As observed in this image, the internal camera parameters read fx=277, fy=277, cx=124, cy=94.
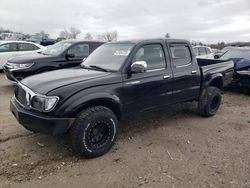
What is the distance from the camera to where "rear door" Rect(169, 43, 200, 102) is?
543 centimetres

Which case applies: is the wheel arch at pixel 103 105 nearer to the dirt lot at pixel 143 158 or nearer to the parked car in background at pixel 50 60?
A: the dirt lot at pixel 143 158

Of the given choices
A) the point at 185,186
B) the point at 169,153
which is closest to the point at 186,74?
the point at 169,153

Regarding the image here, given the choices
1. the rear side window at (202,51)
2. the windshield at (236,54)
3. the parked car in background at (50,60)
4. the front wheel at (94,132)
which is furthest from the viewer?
the rear side window at (202,51)

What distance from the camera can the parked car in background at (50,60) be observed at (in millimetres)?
8078

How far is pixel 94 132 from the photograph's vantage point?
4.18 meters

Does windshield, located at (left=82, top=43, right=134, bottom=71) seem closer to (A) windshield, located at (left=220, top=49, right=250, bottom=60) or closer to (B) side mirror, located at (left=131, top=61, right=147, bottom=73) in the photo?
(B) side mirror, located at (left=131, top=61, right=147, bottom=73)

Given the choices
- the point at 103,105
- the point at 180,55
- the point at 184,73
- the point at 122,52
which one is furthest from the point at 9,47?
the point at 103,105

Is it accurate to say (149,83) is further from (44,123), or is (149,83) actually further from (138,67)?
(44,123)

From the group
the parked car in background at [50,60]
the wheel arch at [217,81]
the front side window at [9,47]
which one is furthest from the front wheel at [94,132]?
the front side window at [9,47]

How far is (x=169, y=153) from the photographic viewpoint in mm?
4359

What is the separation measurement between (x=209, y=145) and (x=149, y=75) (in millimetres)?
1578

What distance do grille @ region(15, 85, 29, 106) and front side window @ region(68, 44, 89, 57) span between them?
14.8 feet

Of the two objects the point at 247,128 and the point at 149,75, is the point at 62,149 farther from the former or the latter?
the point at 247,128

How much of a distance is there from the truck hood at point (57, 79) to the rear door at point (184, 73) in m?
1.61
